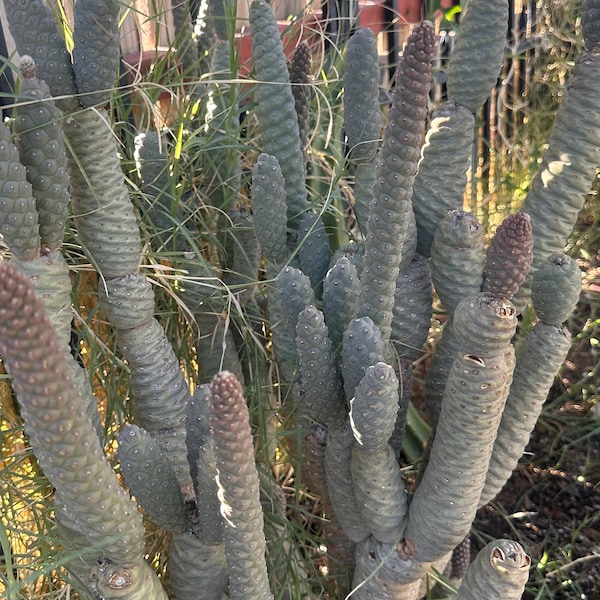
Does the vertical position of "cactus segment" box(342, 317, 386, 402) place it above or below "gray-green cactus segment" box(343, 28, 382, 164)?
below

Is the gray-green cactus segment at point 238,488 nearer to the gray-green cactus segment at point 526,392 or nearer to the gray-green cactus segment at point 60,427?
the gray-green cactus segment at point 60,427

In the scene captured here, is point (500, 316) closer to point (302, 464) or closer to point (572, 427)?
point (302, 464)

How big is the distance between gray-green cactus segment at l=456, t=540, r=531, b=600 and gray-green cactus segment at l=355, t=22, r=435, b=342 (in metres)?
0.26

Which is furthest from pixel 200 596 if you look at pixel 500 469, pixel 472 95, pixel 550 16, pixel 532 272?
pixel 550 16

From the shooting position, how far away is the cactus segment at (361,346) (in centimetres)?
79

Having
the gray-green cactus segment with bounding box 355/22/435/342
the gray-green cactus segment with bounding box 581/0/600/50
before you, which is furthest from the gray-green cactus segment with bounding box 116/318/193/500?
the gray-green cactus segment with bounding box 581/0/600/50

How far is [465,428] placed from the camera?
804mm

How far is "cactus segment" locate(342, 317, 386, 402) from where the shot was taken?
2.59 ft

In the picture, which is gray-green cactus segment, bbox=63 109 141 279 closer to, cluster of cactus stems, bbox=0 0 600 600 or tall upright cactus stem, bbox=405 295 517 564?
cluster of cactus stems, bbox=0 0 600 600

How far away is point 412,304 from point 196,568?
427mm

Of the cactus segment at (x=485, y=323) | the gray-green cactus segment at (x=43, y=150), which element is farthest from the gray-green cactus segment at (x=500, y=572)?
the gray-green cactus segment at (x=43, y=150)

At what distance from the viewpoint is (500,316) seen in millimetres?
724

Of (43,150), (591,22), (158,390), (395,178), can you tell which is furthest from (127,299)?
(591,22)

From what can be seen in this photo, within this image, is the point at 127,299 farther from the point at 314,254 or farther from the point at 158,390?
the point at 314,254
